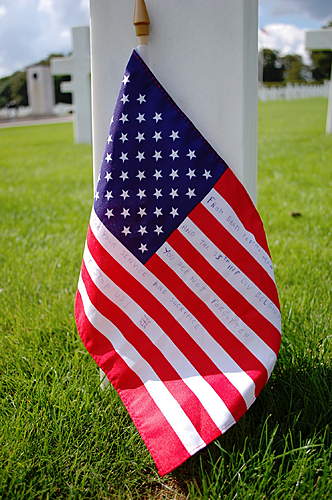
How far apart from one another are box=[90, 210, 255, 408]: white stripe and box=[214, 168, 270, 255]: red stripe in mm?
327

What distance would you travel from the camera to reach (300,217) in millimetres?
4301

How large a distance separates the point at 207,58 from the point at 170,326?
843 millimetres

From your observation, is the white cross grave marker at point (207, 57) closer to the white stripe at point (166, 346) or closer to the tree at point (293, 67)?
the white stripe at point (166, 346)

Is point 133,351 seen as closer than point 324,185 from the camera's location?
Yes

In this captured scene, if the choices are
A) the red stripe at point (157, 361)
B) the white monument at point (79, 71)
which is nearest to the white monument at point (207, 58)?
the red stripe at point (157, 361)

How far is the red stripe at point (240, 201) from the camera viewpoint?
1.69 m

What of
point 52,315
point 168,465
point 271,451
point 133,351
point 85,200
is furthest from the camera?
point 85,200

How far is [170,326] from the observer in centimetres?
170

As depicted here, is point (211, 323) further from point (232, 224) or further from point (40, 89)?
point (40, 89)

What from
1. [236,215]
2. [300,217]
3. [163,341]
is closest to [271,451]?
[163,341]

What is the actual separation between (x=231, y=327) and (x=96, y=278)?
47 cm

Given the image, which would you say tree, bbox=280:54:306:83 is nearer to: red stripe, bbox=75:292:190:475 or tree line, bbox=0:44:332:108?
tree line, bbox=0:44:332:108

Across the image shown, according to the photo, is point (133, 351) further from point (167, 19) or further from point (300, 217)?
point (300, 217)

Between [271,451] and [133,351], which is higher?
[133,351]
